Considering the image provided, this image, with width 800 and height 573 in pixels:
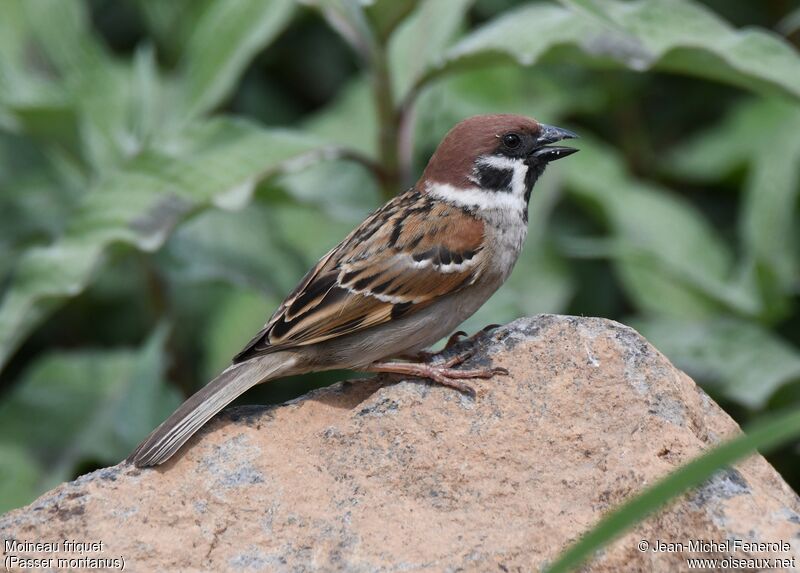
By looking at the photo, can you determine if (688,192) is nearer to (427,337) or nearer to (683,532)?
(427,337)

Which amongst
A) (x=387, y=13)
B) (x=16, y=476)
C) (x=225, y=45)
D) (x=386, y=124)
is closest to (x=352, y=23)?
(x=387, y=13)

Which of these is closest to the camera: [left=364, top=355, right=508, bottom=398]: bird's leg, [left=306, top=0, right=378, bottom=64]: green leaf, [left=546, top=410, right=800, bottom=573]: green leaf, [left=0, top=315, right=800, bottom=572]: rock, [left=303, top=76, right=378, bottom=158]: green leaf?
[left=546, top=410, right=800, bottom=573]: green leaf

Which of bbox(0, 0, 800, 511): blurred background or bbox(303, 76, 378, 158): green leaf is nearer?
bbox(0, 0, 800, 511): blurred background

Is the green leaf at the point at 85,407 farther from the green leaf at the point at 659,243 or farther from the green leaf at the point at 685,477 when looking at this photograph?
the green leaf at the point at 685,477

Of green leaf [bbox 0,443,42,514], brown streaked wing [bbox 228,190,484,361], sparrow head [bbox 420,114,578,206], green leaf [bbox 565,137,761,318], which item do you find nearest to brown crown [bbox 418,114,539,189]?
sparrow head [bbox 420,114,578,206]

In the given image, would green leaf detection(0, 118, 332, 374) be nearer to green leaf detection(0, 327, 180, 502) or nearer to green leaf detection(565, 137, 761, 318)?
green leaf detection(0, 327, 180, 502)

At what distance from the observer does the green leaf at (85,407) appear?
4828 mm

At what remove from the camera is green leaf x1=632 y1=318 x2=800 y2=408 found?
190 inches

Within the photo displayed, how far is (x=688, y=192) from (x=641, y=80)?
0.75 meters

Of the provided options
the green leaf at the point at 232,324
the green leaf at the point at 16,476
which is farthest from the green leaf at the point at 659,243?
the green leaf at the point at 16,476

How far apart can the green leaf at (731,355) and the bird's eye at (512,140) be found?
1498 mm

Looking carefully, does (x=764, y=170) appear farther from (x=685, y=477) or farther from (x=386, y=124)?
(x=685, y=477)

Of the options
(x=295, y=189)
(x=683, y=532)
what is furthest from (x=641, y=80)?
(x=683, y=532)

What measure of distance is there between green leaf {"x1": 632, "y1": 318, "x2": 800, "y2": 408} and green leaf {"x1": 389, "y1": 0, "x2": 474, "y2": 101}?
1.58 meters
